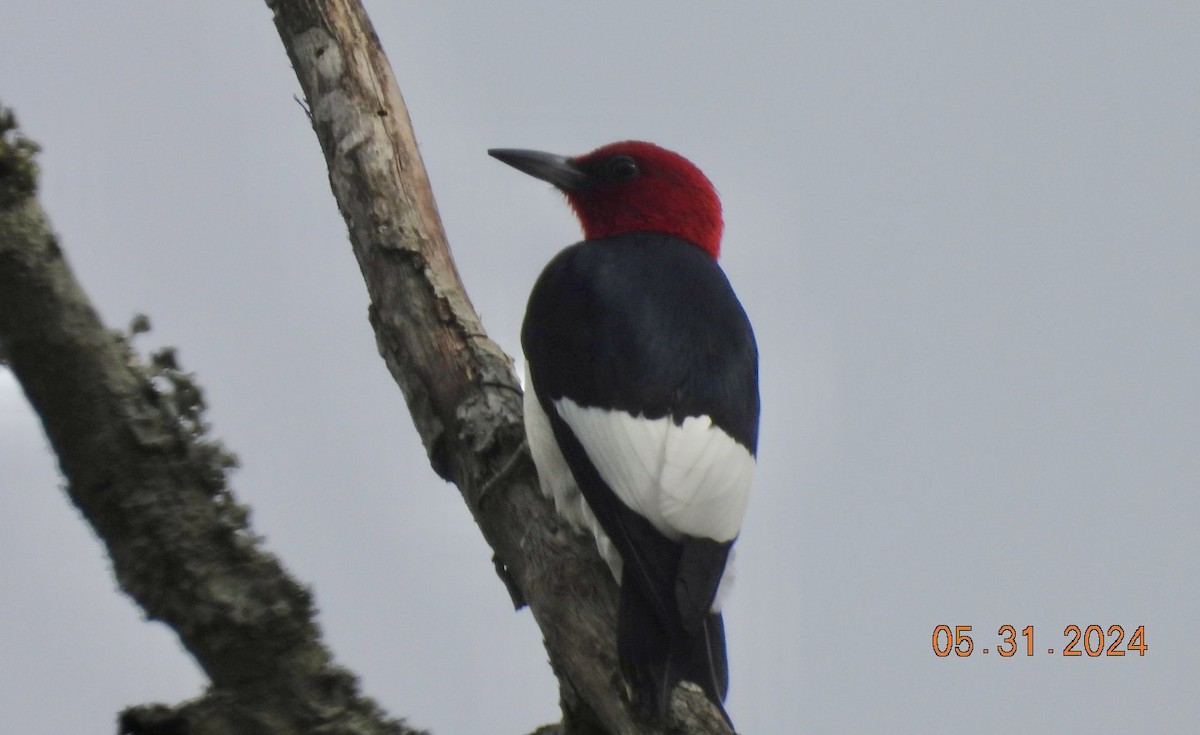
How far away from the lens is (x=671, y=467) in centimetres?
352

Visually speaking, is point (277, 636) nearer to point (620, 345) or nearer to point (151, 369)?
point (151, 369)

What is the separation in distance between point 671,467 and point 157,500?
1.45 metres

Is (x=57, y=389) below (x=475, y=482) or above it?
above

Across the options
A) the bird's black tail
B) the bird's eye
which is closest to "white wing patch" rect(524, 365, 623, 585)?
the bird's black tail

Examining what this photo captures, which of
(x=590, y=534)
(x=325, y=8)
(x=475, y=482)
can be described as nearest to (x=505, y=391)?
(x=475, y=482)

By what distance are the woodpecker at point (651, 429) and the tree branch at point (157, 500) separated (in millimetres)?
901

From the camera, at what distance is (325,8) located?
13.6 ft

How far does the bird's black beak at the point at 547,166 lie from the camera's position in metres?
5.23

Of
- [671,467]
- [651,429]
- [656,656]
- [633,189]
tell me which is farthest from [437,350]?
[633,189]

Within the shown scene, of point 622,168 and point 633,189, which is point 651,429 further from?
point 622,168

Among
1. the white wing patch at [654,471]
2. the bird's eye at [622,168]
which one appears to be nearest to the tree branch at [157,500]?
the white wing patch at [654,471]

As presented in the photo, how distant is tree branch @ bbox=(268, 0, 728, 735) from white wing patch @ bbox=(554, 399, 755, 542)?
201 millimetres

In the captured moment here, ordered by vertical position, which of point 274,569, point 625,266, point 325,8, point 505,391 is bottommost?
point 274,569

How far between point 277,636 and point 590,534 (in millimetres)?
1212
